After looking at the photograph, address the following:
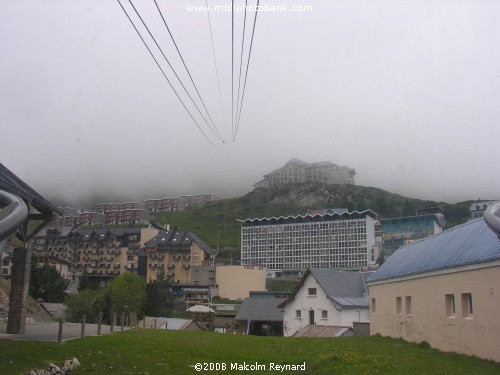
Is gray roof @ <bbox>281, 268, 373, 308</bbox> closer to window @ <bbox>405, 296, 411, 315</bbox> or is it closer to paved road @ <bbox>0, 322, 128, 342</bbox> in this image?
window @ <bbox>405, 296, 411, 315</bbox>

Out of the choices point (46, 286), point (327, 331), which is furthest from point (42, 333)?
point (46, 286)

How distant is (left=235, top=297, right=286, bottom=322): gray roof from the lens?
51250 mm

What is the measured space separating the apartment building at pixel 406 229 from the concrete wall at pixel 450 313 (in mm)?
95173

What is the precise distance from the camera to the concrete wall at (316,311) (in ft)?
140

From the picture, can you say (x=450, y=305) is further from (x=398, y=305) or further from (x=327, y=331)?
(x=327, y=331)

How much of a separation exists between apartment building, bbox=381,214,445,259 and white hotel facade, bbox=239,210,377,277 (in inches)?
308

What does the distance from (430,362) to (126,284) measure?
55733 mm

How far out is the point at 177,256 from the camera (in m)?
112

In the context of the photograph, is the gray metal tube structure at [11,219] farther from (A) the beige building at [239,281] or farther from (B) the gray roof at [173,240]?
(B) the gray roof at [173,240]

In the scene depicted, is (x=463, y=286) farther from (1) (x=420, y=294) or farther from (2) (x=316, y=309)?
(2) (x=316, y=309)

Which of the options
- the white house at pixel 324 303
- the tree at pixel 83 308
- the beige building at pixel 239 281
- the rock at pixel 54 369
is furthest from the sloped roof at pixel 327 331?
the beige building at pixel 239 281

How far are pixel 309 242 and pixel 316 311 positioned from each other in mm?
96555

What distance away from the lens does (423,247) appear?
24250 mm

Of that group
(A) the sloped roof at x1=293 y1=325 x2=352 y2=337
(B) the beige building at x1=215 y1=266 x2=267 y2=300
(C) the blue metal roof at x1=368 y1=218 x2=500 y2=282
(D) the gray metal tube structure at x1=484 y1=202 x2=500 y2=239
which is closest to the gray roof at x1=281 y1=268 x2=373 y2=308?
(A) the sloped roof at x1=293 y1=325 x2=352 y2=337
